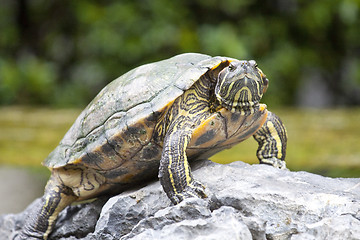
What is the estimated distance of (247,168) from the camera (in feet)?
6.83

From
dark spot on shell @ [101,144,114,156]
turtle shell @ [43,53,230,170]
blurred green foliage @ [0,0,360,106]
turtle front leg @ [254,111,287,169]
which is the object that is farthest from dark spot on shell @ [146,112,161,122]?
blurred green foliage @ [0,0,360,106]

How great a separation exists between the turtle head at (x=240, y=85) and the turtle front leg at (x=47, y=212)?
3.21ft

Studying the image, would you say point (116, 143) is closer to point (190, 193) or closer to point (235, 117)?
point (190, 193)

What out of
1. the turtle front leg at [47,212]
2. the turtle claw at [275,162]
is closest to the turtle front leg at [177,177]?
the turtle claw at [275,162]

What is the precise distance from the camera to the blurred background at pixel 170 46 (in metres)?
7.04

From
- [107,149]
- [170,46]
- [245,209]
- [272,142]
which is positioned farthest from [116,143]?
[170,46]

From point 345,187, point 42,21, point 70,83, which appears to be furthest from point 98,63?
point 345,187

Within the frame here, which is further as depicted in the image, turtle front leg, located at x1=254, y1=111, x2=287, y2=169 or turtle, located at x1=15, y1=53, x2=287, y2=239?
turtle front leg, located at x1=254, y1=111, x2=287, y2=169

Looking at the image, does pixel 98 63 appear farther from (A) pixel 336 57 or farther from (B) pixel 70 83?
(A) pixel 336 57

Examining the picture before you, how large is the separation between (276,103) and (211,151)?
5.28m

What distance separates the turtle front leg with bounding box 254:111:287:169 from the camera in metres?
2.36

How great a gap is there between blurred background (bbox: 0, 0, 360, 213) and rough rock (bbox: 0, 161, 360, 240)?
14.3 ft

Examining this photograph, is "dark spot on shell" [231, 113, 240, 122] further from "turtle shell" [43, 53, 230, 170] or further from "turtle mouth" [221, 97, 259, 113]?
"turtle shell" [43, 53, 230, 170]

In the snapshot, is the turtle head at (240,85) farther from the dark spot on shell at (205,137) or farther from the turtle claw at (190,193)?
the turtle claw at (190,193)
